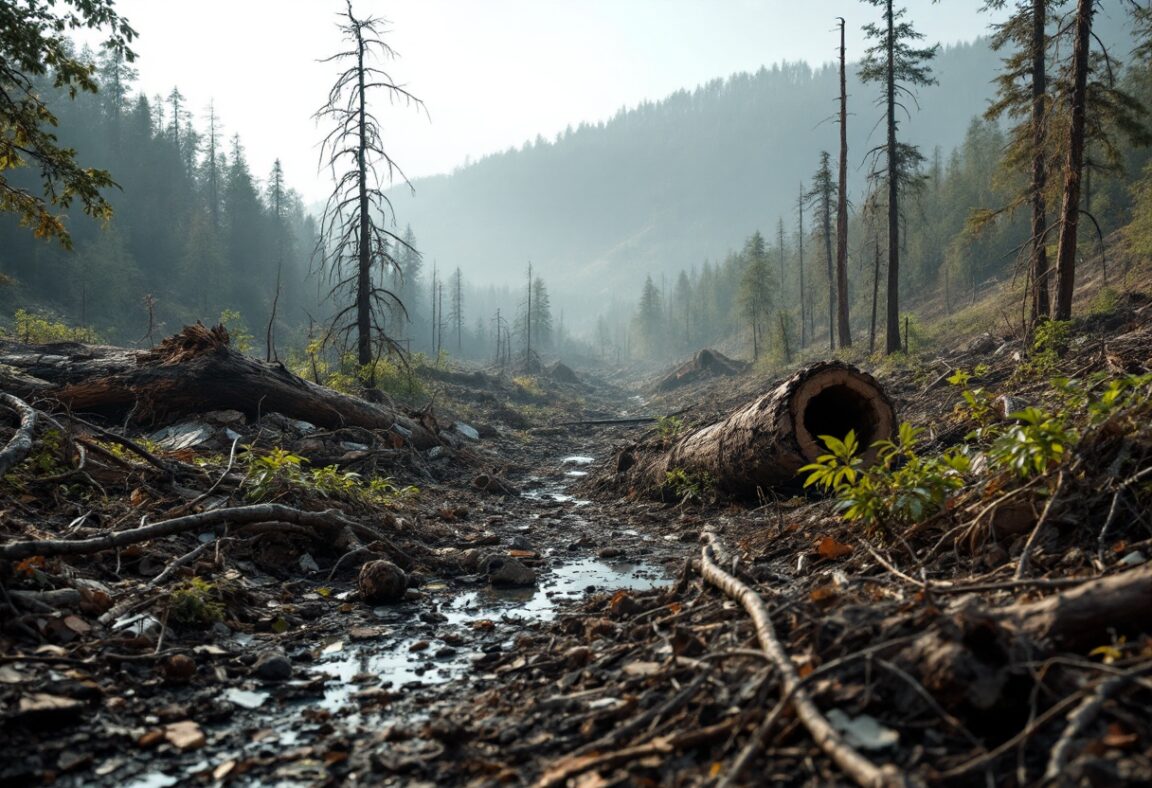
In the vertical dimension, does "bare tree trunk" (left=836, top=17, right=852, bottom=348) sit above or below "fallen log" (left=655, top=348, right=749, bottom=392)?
above

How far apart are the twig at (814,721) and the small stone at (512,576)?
2931 mm

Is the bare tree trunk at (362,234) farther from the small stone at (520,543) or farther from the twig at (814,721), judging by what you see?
the twig at (814,721)

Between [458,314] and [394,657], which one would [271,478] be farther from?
[458,314]

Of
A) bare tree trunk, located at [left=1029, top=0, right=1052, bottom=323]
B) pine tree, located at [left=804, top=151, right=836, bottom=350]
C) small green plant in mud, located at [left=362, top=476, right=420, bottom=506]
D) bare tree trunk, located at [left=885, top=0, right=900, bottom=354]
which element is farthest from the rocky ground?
pine tree, located at [left=804, top=151, right=836, bottom=350]

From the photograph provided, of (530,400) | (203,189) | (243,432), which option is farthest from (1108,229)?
(203,189)

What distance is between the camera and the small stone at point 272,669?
354 cm

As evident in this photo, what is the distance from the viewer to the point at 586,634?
12.6 feet

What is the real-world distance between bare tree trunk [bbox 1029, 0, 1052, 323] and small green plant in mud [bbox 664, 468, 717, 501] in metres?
9.49

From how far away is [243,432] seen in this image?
918 centimetres

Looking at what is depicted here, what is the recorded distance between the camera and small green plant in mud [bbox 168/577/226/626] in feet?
13.2

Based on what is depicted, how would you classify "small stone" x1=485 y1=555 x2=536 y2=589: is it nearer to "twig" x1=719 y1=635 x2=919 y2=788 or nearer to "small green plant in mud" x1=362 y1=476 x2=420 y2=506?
"small green plant in mud" x1=362 y1=476 x2=420 y2=506

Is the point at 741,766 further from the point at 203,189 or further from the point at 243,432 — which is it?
the point at 203,189

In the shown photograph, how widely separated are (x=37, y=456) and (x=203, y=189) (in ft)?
274

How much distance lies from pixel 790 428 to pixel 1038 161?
1412 centimetres
